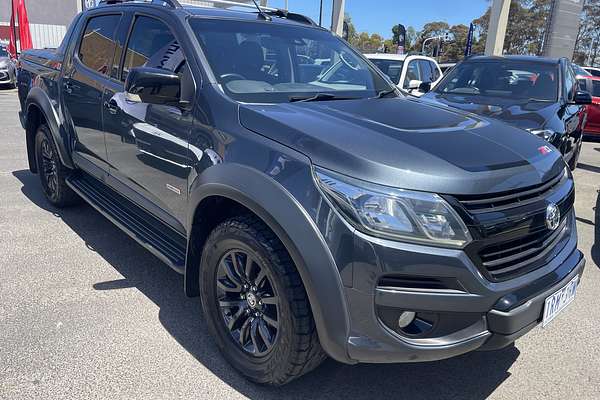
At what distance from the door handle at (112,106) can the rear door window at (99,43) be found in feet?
1.02

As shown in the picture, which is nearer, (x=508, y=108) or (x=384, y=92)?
(x=384, y=92)

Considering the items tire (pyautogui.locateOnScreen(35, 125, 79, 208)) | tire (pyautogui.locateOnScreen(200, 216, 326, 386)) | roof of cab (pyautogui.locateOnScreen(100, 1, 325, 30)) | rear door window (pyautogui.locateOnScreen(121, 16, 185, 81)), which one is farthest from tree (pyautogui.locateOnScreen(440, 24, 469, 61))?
tire (pyautogui.locateOnScreen(200, 216, 326, 386))

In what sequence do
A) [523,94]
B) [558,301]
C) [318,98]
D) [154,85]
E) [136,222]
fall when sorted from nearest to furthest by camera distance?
[558,301] → [154,85] → [318,98] → [136,222] → [523,94]

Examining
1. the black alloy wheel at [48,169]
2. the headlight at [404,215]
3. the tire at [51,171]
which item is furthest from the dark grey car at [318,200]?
the black alloy wheel at [48,169]

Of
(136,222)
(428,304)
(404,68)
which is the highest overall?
(404,68)

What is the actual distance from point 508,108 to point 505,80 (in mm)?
A: 1083

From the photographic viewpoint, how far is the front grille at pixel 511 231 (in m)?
1.98

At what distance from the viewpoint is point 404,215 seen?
1.92 m

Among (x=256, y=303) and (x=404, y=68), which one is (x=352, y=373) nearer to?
(x=256, y=303)

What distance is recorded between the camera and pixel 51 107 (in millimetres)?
4445

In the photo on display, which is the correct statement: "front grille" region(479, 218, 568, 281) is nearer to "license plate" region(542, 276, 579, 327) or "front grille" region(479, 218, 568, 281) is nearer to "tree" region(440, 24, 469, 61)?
"license plate" region(542, 276, 579, 327)

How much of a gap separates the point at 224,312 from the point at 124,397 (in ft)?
1.99

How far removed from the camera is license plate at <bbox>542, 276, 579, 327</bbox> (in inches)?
85.7

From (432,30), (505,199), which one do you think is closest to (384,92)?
(505,199)
